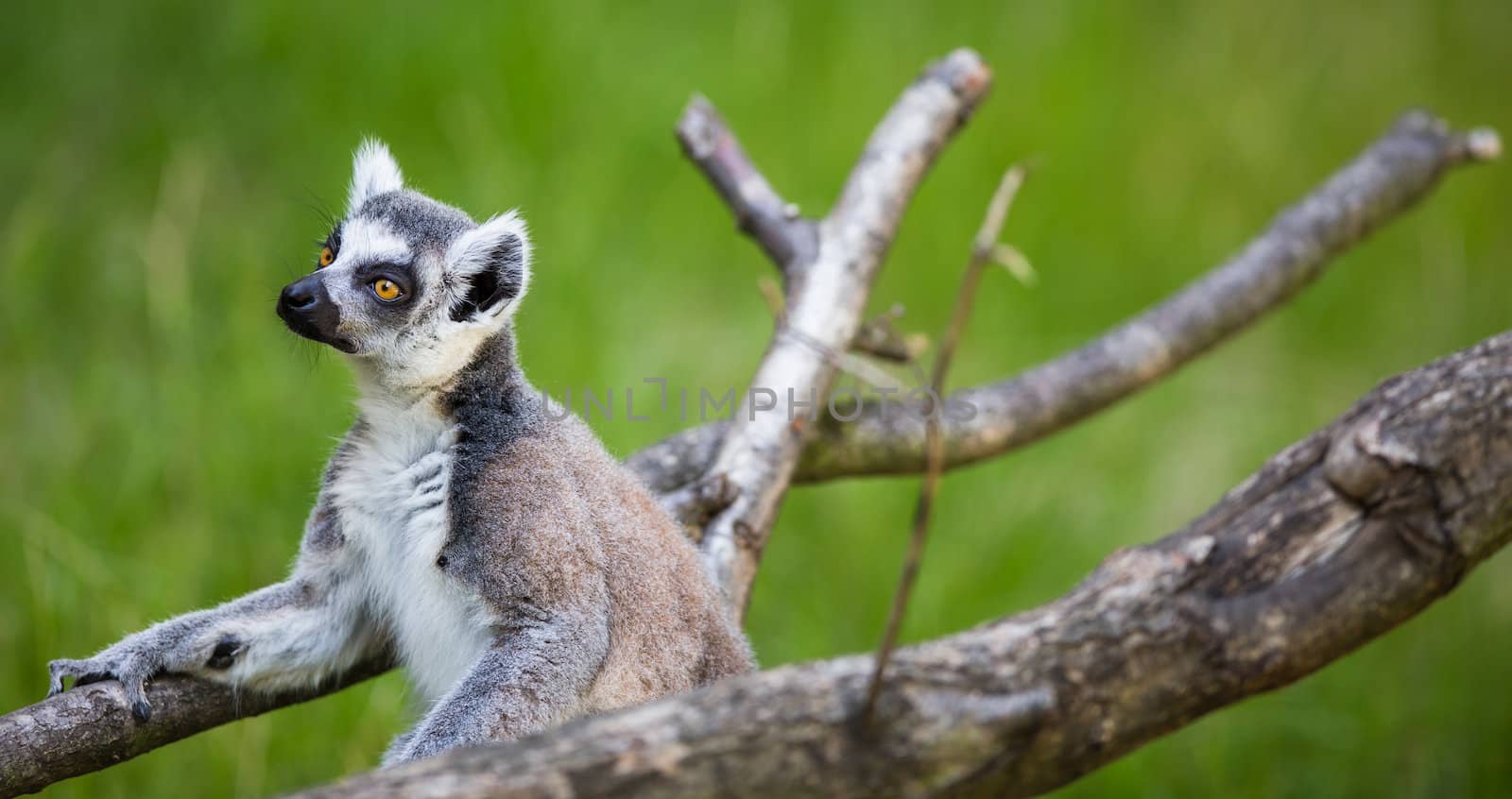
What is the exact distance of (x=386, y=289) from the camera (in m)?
2.73

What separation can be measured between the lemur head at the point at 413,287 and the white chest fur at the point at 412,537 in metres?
0.11

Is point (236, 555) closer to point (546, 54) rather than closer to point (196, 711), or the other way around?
point (196, 711)

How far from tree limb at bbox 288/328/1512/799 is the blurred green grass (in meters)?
1.66

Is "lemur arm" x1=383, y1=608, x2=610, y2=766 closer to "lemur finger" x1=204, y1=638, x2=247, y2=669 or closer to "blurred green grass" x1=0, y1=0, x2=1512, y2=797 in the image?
"lemur finger" x1=204, y1=638, x2=247, y2=669

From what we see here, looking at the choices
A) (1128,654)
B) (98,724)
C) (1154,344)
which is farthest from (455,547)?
(1154,344)

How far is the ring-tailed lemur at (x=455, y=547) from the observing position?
245 cm

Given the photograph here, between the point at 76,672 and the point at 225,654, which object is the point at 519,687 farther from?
the point at 76,672

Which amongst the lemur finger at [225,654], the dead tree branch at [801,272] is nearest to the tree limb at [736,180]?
the dead tree branch at [801,272]

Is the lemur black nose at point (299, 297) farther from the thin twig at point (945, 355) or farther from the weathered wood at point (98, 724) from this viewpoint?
the thin twig at point (945, 355)

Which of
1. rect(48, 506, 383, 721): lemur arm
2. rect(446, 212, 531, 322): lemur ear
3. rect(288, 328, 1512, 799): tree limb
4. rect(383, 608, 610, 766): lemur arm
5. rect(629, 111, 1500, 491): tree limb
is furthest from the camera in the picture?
rect(629, 111, 1500, 491): tree limb

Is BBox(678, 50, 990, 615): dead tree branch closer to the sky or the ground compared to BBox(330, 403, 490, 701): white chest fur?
closer to the sky

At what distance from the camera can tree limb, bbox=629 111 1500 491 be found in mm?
3582

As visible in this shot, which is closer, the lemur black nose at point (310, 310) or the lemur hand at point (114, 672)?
the lemur hand at point (114, 672)

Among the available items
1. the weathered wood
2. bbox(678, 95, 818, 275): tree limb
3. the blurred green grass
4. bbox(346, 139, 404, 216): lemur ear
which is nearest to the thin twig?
the weathered wood
